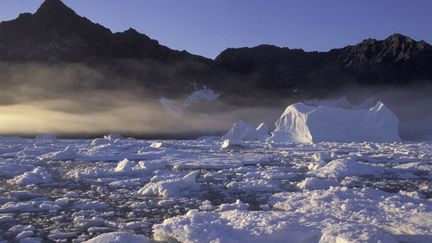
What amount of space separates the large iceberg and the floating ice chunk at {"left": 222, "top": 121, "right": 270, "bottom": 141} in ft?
8.69

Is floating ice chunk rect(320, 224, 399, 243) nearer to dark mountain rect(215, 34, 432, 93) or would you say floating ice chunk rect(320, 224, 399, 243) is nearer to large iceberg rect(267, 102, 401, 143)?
large iceberg rect(267, 102, 401, 143)

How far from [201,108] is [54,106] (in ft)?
76.9

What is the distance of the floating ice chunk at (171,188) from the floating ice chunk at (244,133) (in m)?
24.0

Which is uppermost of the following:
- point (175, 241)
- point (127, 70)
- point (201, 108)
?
point (127, 70)

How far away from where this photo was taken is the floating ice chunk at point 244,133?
3394 centimetres

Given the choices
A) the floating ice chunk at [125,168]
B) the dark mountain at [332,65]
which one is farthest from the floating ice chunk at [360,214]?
the dark mountain at [332,65]

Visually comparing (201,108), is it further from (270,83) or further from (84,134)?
(84,134)

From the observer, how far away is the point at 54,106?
7775cm

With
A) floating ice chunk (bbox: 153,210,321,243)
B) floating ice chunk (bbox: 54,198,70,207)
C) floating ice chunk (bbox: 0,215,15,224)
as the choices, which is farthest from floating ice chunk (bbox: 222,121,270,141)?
floating ice chunk (bbox: 153,210,321,243)

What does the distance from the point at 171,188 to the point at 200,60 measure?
266ft

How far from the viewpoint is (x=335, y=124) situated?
31.2 meters

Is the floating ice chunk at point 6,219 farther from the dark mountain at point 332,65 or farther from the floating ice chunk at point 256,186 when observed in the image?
the dark mountain at point 332,65

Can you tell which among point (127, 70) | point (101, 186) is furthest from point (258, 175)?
point (127, 70)

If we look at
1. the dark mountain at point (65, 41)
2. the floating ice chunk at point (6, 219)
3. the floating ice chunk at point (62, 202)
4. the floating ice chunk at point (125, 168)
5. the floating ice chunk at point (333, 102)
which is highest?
the dark mountain at point (65, 41)
